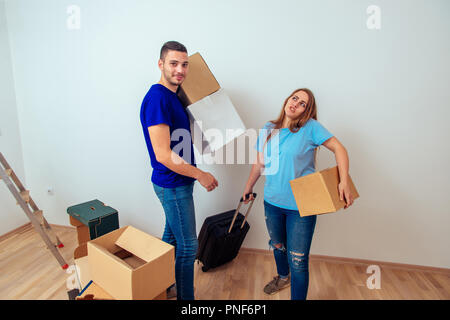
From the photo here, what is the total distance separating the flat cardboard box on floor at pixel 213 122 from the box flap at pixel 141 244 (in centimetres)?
58

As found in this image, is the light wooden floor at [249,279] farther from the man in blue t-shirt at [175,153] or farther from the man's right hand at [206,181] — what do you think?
the man's right hand at [206,181]

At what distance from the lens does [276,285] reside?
64.6 inches

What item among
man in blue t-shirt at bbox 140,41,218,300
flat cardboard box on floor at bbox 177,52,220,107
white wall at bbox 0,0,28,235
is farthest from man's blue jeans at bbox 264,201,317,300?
white wall at bbox 0,0,28,235

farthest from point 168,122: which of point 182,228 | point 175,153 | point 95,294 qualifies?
point 95,294

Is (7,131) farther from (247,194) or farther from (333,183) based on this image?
(333,183)

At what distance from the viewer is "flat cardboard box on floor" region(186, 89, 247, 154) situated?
1326 mm

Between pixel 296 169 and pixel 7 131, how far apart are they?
2.70 meters

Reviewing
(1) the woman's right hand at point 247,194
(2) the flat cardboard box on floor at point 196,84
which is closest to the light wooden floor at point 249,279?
(1) the woman's right hand at point 247,194

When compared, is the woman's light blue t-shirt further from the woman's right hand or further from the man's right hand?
the man's right hand

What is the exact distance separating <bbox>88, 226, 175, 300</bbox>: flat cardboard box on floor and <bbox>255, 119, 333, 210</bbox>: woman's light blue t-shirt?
670mm

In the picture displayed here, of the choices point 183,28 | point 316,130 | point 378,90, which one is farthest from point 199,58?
point 378,90

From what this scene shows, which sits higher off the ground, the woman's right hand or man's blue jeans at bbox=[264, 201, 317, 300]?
the woman's right hand
